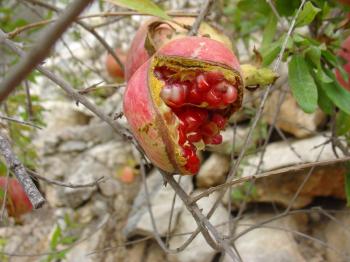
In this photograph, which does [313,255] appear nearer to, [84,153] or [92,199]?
[92,199]

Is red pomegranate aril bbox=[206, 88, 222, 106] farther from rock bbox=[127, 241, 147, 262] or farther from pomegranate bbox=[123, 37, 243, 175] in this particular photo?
rock bbox=[127, 241, 147, 262]

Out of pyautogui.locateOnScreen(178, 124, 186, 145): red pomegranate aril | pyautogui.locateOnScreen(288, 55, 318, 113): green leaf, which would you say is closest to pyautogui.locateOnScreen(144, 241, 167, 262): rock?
pyautogui.locateOnScreen(288, 55, 318, 113): green leaf

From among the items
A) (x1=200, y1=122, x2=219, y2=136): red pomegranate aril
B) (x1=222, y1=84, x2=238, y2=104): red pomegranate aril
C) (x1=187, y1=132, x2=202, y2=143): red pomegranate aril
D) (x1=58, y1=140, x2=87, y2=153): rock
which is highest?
(x1=58, y1=140, x2=87, y2=153): rock

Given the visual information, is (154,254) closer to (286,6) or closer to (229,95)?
(286,6)

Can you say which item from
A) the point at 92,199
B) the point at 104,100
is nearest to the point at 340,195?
the point at 92,199

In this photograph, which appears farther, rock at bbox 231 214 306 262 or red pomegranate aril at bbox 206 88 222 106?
rock at bbox 231 214 306 262

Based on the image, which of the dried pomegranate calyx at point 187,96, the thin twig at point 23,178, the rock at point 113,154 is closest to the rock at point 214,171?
the rock at point 113,154

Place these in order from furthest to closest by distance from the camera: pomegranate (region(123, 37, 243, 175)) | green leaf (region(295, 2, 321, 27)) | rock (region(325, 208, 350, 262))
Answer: rock (region(325, 208, 350, 262))
green leaf (region(295, 2, 321, 27))
pomegranate (region(123, 37, 243, 175))
